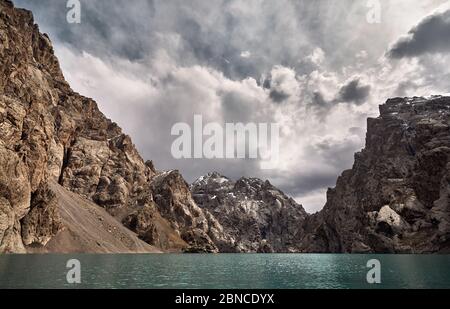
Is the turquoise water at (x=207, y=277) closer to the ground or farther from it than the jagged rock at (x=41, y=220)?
closer to the ground

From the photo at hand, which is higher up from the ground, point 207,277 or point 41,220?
point 41,220

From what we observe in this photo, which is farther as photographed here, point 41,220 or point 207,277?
point 41,220

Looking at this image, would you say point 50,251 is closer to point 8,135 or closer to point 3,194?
point 3,194

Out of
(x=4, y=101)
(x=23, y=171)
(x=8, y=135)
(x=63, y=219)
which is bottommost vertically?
(x=63, y=219)

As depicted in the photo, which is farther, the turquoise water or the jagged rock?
the jagged rock

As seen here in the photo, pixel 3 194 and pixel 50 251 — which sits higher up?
pixel 3 194

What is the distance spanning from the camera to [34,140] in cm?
17800

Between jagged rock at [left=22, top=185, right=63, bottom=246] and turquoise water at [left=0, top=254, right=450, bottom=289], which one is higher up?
jagged rock at [left=22, top=185, right=63, bottom=246]

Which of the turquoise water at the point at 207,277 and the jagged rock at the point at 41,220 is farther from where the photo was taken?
the jagged rock at the point at 41,220
